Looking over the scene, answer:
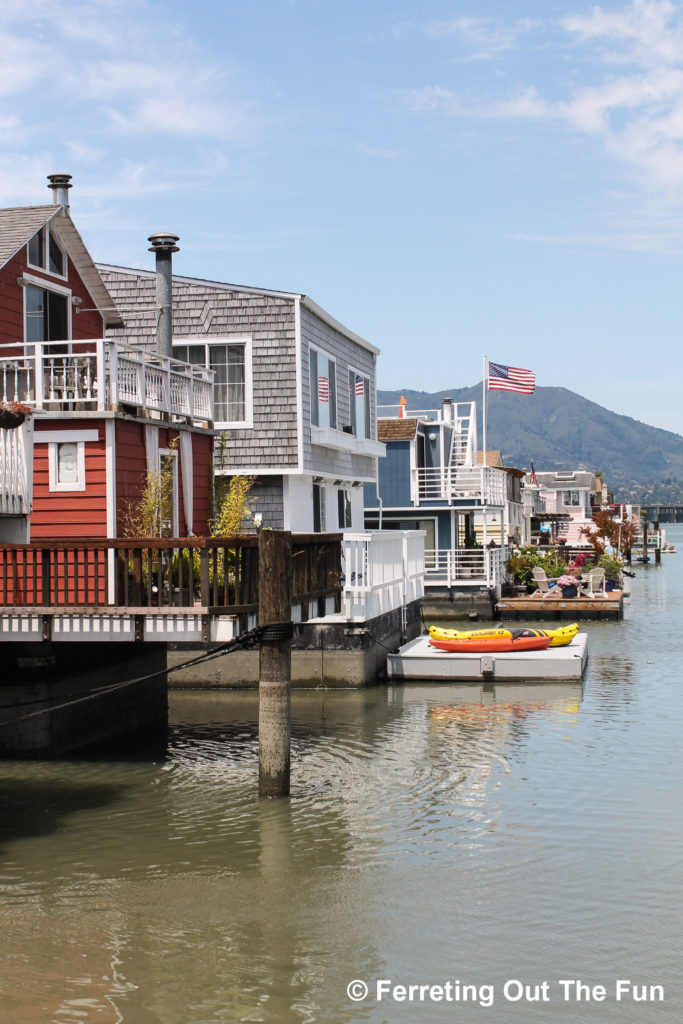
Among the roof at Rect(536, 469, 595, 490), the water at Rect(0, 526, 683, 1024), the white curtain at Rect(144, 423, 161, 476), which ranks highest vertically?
the roof at Rect(536, 469, 595, 490)

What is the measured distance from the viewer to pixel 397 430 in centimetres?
4728

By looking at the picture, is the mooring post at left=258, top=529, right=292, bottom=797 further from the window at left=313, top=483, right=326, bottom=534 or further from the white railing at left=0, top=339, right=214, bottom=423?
the window at left=313, top=483, right=326, bottom=534

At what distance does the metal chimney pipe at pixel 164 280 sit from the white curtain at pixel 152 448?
18.6ft

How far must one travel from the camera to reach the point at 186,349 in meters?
29.0

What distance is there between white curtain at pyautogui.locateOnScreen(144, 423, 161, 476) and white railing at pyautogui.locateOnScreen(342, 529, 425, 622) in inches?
176

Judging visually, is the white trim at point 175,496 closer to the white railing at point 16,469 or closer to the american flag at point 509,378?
the white railing at point 16,469

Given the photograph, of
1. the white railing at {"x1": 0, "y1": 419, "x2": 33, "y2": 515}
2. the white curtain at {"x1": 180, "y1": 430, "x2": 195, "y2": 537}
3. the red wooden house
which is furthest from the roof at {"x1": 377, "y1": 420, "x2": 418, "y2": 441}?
the white railing at {"x1": 0, "y1": 419, "x2": 33, "y2": 515}

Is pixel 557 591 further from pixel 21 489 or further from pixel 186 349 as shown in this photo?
pixel 21 489

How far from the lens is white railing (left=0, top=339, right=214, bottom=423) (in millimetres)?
19375

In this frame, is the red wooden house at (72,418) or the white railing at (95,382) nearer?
the red wooden house at (72,418)

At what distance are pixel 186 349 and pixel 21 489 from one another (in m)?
13.0

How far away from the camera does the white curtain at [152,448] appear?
20.7 m

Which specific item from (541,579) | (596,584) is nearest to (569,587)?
(596,584)

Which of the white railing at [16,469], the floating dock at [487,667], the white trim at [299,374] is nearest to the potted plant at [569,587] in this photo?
the floating dock at [487,667]
